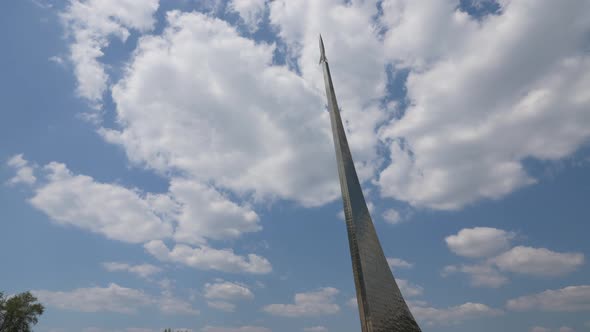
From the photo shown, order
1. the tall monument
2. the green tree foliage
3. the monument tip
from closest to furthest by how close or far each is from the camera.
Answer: the tall monument < the monument tip < the green tree foliage

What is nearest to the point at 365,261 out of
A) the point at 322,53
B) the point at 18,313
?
the point at 322,53

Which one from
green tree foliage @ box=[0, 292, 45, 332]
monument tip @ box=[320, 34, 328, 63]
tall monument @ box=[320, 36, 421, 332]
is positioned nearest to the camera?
tall monument @ box=[320, 36, 421, 332]

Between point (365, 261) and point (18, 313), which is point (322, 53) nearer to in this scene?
point (365, 261)

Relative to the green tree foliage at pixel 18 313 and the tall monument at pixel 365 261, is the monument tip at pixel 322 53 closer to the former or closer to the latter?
the tall monument at pixel 365 261

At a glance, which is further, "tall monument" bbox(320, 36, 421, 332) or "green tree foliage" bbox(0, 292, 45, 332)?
"green tree foliage" bbox(0, 292, 45, 332)

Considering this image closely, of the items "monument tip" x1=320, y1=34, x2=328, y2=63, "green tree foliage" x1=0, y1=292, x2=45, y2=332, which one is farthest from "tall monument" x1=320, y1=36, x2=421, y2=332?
"green tree foliage" x1=0, y1=292, x2=45, y2=332

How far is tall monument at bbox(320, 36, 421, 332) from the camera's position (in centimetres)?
2391

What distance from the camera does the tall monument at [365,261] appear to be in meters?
23.9

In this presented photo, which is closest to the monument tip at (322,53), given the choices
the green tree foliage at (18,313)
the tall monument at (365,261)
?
the tall monument at (365,261)

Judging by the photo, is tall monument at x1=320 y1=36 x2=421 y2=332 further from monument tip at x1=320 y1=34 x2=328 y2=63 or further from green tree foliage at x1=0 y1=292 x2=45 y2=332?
green tree foliage at x1=0 y1=292 x2=45 y2=332

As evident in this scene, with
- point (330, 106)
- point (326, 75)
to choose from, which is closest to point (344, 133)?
point (330, 106)

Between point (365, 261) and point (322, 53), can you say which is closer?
point (365, 261)

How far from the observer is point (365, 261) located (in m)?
25.1

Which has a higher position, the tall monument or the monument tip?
the monument tip
